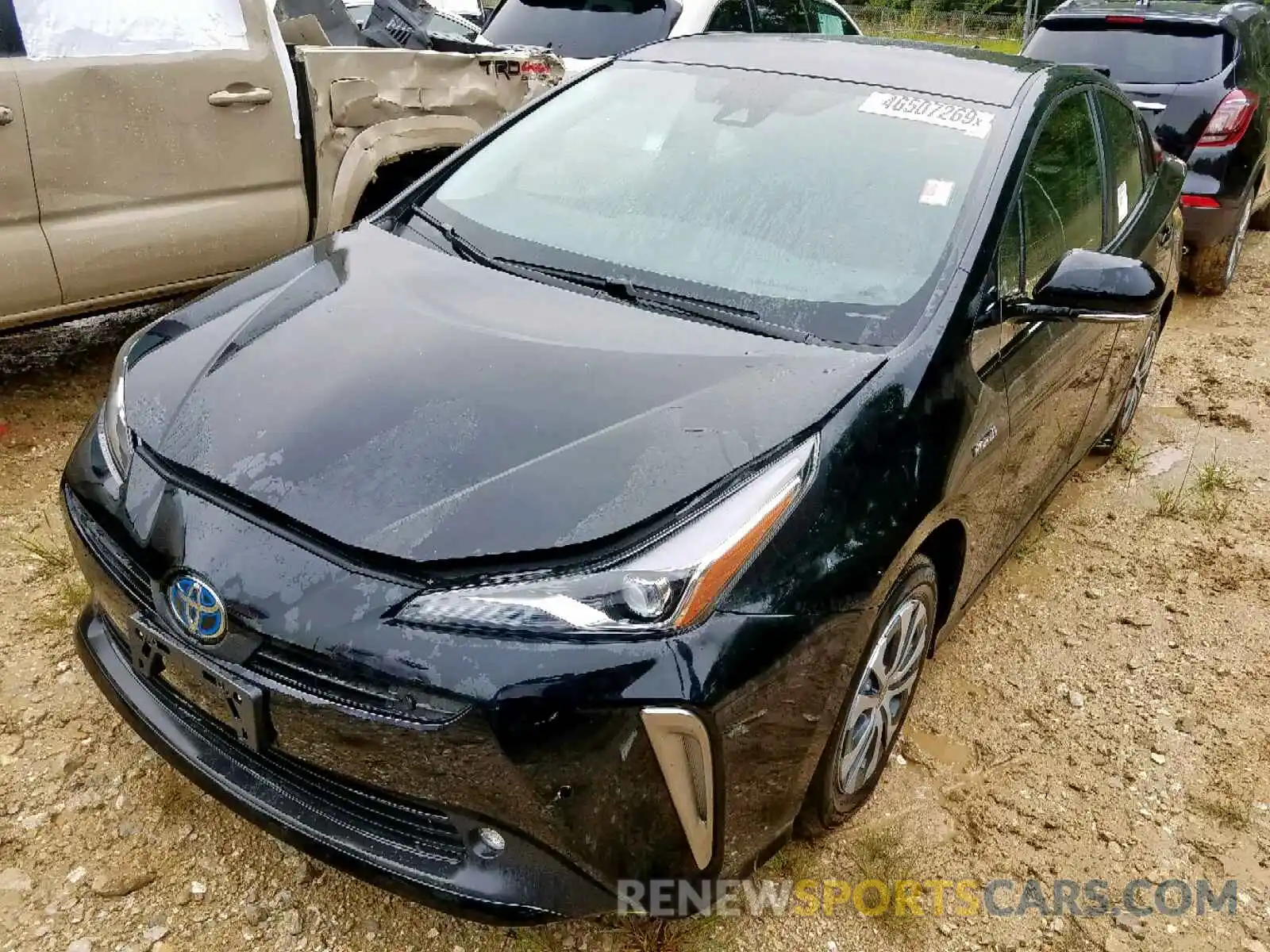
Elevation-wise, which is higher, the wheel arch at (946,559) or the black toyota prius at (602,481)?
the black toyota prius at (602,481)

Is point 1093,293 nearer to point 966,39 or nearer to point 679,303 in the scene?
point 679,303

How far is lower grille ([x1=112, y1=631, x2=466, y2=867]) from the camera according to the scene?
1738 millimetres

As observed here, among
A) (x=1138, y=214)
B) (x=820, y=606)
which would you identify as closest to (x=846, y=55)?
(x=1138, y=214)

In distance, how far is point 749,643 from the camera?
1.69 meters

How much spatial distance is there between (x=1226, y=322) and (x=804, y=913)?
202 inches

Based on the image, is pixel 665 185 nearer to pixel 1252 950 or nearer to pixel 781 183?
pixel 781 183

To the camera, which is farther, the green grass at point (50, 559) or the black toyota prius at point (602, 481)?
the green grass at point (50, 559)

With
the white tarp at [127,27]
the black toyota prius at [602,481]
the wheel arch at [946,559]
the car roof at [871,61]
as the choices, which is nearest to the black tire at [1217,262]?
the car roof at [871,61]

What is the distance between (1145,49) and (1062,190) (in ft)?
12.5

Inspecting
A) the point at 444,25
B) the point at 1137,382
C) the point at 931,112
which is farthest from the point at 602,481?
the point at 444,25

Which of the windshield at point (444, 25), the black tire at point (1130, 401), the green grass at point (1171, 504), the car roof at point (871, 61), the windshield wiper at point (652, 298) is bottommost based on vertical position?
the green grass at point (1171, 504)

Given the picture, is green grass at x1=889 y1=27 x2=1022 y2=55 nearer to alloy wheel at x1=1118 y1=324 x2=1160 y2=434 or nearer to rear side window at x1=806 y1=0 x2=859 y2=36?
rear side window at x1=806 y1=0 x2=859 y2=36

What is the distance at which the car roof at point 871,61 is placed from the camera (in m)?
2.77
